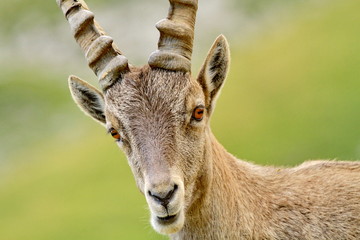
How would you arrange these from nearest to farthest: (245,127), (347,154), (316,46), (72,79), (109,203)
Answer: (72,79)
(347,154)
(109,203)
(245,127)
(316,46)

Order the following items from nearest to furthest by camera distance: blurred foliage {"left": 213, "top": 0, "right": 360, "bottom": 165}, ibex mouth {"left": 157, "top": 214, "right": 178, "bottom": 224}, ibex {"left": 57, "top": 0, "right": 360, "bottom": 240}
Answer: ibex mouth {"left": 157, "top": 214, "right": 178, "bottom": 224}
ibex {"left": 57, "top": 0, "right": 360, "bottom": 240}
blurred foliage {"left": 213, "top": 0, "right": 360, "bottom": 165}

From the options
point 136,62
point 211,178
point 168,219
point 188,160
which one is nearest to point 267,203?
point 211,178

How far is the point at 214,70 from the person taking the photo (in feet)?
38.4

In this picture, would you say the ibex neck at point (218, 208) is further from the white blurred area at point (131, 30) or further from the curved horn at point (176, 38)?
the white blurred area at point (131, 30)

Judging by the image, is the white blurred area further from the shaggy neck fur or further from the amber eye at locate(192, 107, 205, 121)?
the amber eye at locate(192, 107, 205, 121)

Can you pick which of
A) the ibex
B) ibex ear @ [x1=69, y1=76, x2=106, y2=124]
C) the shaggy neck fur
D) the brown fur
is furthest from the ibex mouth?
ibex ear @ [x1=69, y1=76, x2=106, y2=124]

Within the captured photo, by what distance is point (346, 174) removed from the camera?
40.6 ft

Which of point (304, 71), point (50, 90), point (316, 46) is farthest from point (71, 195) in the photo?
point (50, 90)

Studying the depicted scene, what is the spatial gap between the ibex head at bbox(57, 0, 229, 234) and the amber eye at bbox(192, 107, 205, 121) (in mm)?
14

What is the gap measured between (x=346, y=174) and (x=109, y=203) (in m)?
21.5

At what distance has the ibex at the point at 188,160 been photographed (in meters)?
10.5

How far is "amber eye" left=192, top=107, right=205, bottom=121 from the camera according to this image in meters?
10.9

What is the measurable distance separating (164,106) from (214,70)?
1.37m

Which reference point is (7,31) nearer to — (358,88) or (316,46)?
(316,46)
